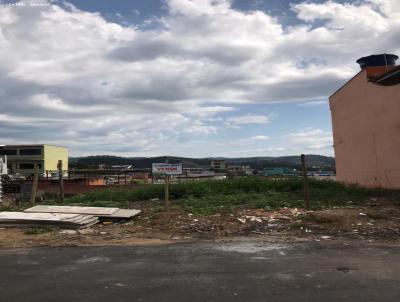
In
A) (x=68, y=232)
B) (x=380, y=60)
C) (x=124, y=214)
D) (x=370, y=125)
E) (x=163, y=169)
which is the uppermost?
(x=380, y=60)

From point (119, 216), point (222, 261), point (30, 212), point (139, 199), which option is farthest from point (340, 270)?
point (139, 199)

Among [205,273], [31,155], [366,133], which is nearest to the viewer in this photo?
[205,273]

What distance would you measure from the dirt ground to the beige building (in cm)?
673

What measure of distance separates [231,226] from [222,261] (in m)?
4.11

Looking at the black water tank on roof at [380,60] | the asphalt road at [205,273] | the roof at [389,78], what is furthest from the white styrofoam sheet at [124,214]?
the black water tank on roof at [380,60]

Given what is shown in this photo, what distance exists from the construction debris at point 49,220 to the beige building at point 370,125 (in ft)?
40.2

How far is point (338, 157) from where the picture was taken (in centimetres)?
2723

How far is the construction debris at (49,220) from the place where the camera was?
12.5 m

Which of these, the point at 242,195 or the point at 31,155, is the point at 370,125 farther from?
the point at 31,155

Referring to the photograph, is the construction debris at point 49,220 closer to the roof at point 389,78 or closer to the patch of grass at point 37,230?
the patch of grass at point 37,230

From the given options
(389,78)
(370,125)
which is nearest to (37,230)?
(389,78)

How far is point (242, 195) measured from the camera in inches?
730

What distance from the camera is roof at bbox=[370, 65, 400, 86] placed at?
18594 millimetres

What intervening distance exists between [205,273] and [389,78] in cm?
1511
